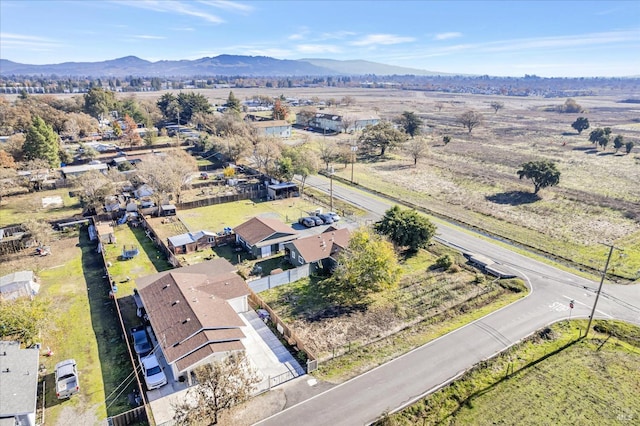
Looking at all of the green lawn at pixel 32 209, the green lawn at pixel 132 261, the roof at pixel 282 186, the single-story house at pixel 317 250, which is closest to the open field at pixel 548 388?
the single-story house at pixel 317 250

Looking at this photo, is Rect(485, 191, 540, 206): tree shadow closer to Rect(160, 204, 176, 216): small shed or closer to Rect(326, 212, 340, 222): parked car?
Rect(326, 212, 340, 222): parked car

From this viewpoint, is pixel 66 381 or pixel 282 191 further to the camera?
pixel 282 191

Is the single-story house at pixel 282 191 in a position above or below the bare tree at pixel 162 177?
below

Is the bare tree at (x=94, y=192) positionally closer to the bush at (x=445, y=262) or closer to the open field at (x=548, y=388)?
the bush at (x=445, y=262)

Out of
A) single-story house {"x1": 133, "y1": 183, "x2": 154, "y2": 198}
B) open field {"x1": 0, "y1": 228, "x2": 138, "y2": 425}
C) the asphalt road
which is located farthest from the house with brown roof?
single-story house {"x1": 133, "y1": 183, "x2": 154, "y2": 198}

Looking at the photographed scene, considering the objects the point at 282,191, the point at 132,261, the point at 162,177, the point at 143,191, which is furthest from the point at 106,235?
the point at 282,191

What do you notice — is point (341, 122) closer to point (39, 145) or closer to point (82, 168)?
point (82, 168)
